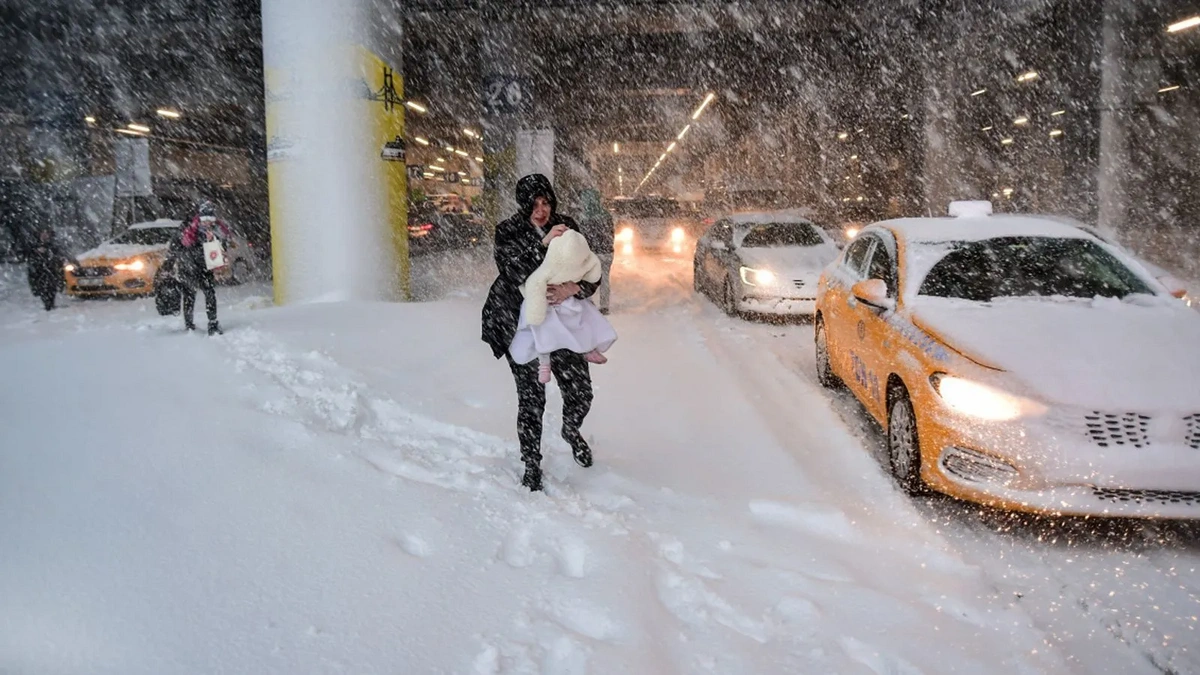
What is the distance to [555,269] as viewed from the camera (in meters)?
4.29

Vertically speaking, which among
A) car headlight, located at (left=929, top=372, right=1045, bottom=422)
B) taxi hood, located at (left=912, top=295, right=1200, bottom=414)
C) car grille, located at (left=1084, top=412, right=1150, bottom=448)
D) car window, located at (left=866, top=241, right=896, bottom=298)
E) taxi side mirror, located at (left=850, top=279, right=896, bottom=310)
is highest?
car window, located at (left=866, top=241, right=896, bottom=298)

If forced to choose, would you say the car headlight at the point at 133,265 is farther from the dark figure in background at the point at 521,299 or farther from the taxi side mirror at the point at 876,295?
the taxi side mirror at the point at 876,295

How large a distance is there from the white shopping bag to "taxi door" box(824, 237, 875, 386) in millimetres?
5803

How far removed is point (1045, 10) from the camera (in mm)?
18406

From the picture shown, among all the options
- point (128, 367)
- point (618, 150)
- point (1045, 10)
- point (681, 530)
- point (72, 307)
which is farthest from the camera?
point (618, 150)

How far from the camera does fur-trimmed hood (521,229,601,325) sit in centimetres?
427

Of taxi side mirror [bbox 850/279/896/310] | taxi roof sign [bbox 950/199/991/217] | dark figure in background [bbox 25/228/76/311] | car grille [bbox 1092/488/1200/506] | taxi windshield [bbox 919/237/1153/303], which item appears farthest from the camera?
dark figure in background [bbox 25/228/76/311]

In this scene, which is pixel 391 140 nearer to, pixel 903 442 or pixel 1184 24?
pixel 903 442

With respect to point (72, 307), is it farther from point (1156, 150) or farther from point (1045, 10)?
point (1156, 150)

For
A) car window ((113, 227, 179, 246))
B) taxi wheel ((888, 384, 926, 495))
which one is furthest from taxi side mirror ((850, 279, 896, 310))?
car window ((113, 227, 179, 246))

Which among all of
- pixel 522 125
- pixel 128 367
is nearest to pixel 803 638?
pixel 128 367

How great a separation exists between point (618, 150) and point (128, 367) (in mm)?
54769

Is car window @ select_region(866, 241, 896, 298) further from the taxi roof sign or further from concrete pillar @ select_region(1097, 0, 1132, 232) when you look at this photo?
concrete pillar @ select_region(1097, 0, 1132, 232)

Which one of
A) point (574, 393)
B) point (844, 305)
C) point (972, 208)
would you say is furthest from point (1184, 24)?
point (574, 393)
